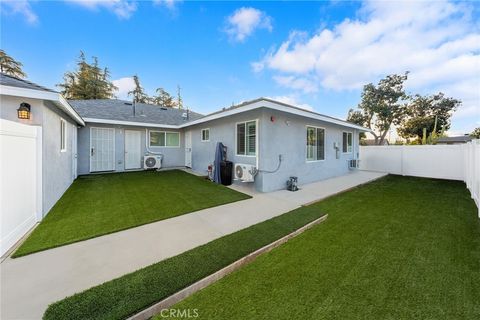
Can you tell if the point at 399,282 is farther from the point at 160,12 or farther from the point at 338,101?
the point at 338,101

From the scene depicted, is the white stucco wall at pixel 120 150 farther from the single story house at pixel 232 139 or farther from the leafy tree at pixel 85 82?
the leafy tree at pixel 85 82

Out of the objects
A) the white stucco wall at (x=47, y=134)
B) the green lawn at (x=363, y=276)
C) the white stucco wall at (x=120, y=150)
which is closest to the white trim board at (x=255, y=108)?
the white stucco wall at (x=120, y=150)

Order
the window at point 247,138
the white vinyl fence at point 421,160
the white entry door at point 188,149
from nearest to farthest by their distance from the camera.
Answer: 1. the window at point 247,138
2. the white vinyl fence at point 421,160
3. the white entry door at point 188,149

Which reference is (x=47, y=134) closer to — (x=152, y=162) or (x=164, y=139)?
(x=152, y=162)

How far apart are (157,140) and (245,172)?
718 cm

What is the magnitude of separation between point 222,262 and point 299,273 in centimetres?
99

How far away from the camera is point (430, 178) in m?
9.16

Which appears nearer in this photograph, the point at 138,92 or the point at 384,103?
the point at 384,103

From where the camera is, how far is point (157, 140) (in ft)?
37.5

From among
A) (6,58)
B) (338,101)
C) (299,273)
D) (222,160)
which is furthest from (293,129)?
(6,58)

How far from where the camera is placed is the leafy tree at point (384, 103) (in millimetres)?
19219

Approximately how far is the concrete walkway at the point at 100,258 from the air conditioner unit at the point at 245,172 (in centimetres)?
197

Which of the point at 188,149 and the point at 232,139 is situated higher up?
the point at 232,139

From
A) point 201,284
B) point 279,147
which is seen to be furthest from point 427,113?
point 201,284
